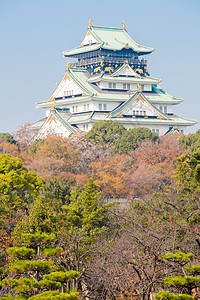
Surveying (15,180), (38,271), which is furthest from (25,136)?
(38,271)

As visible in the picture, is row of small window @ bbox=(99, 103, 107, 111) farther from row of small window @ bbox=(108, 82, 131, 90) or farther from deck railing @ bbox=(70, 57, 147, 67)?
deck railing @ bbox=(70, 57, 147, 67)

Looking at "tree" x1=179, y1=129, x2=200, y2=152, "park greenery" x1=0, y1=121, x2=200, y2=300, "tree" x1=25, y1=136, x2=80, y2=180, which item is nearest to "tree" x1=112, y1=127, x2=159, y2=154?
"park greenery" x1=0, y1=121, x2=200, y2=300

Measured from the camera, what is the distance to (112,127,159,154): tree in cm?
6619

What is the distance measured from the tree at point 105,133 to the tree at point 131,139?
104 centimetres

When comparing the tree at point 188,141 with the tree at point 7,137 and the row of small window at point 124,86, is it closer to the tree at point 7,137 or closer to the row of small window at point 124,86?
the tree at point 7,137

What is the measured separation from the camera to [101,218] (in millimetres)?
38469

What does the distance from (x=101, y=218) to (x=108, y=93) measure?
152 feet

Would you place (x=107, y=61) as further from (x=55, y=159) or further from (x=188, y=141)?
(x=55, y=159)

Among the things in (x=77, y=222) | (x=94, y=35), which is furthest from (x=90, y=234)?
(x=94, y=35)

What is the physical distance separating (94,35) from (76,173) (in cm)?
3204

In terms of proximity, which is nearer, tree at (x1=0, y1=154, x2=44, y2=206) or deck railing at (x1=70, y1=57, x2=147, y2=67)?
tree at (x1=0, y1=154, x2=44, y2=206)

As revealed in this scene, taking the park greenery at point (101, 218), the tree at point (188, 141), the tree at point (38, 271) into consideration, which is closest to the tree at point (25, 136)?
the park greenery at point (101, 218)

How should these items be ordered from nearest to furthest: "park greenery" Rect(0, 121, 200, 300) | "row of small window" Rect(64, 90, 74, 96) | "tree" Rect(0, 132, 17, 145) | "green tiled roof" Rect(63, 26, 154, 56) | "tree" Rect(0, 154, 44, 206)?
"park greenery" Rect(0, 121, 200, 300) → "tree" Rect(0, 154, 44, 206) → "tree" Rect(0, 132, 17, 145) → "row of small window" Rect(64, 90, 74, 96) → "green tiled roof" Rect(63, 26, 154, 56)

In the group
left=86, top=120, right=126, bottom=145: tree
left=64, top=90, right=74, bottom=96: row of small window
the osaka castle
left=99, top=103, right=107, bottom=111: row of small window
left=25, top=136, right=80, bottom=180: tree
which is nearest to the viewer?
left=25, top=136, right=80, bottom=180: tree
